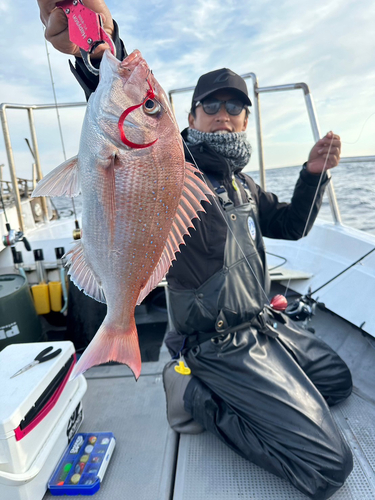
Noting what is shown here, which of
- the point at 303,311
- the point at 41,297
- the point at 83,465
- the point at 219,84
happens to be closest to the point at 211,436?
the point at 83,465

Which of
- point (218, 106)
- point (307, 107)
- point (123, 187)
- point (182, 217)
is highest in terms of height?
point (307, 107)

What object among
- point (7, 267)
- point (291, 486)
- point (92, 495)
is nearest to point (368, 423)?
point (291, 486)

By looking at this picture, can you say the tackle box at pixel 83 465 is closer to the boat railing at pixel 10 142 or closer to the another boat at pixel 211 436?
the another boat at pixel 211 436

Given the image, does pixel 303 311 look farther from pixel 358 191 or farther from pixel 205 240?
pixel 358 191

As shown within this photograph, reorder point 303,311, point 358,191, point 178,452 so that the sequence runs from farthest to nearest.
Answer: point 358,191
point 303,311
point 178,452

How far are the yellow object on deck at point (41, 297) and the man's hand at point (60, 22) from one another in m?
3.08

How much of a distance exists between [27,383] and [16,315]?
5.00 feet

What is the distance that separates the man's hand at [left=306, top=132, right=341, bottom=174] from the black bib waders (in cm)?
62

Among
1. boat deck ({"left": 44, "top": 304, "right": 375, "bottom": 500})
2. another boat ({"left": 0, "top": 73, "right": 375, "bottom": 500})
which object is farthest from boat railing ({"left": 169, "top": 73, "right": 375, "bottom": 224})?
boat deck ({"left": 44, "top": 304, "right": 375, "bottom": 500})

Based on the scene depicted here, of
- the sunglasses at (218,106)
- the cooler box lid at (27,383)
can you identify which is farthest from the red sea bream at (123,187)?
the sunglasses at (218,106)

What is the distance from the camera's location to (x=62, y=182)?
1.16 metres

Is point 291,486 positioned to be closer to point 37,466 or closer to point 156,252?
point 37,466

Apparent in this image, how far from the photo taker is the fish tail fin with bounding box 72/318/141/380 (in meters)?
1.18

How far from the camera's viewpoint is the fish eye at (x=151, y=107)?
1.11m
